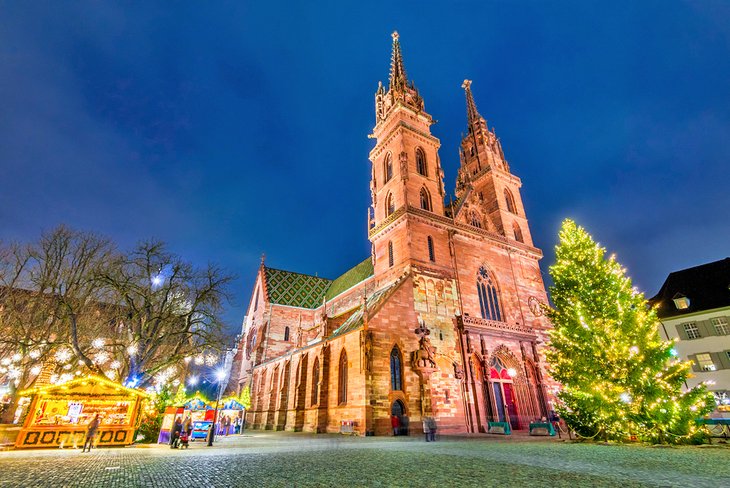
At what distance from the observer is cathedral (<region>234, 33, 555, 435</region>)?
19391mm

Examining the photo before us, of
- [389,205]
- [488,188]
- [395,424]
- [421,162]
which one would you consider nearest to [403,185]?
[389,205]

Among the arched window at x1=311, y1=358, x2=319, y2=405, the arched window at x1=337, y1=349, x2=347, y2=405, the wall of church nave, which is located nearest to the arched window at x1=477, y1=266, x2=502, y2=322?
the arched window at x1=337, y1=349, x2=347, y2=405

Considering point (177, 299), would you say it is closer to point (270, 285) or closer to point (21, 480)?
point (21, 480)

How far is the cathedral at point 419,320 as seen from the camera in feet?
63.6

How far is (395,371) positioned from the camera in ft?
64.0

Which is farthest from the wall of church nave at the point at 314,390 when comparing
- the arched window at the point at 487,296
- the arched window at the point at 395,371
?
the arched window at the point at 487,296

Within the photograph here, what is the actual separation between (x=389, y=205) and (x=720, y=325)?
28414mm

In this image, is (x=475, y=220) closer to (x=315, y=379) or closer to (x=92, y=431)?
(x=315, y=379)

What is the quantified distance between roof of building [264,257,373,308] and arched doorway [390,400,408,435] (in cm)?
A: 1786

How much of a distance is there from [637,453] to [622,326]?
16.6 ft

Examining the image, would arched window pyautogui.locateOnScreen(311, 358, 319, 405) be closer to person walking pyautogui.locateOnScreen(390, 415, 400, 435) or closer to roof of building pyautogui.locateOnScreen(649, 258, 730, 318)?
person walking pyautogui.locateOnScreen(390, 415, 400, 435)

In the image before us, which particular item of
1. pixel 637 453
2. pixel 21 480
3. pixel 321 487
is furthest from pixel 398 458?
pixel 21 480

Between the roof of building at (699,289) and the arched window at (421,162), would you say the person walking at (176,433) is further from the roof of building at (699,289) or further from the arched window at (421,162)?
the roof of building at (699,289)

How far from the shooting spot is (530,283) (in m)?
29.3
